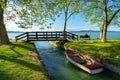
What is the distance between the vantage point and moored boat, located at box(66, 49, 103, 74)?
670 inches

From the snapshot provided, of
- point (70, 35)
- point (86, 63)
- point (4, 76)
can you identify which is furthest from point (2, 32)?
point (4, 76)

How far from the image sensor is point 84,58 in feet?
65.5

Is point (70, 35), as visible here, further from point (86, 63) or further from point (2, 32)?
point (86, 63)

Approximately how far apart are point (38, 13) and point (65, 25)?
45.7 ft

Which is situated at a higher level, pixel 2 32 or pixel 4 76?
pixel 2 32

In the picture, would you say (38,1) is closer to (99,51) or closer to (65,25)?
(99,51)

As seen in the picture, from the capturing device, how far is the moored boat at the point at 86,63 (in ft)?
55.8

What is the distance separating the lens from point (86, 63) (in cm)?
1856

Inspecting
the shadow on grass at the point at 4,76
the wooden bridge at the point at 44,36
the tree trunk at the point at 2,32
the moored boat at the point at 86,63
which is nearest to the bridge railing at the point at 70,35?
the wooden bridge at the point at 44,36

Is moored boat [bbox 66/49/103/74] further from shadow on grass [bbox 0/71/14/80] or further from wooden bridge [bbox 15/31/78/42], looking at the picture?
wooden bridge [bbox 15/31/78/42]

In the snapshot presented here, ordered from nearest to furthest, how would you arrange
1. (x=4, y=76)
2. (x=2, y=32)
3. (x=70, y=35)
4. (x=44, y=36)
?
(x=4, y=76) < (x=2, y=32) < (x=44, y=36) < (x=70, y=35)

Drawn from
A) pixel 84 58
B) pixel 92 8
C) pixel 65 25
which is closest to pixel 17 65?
pixel 84 58

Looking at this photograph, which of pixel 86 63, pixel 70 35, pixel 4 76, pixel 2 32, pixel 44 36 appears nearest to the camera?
pixel 4 76

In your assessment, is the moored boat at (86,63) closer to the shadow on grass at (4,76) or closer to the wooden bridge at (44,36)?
the shadow on grass at (4,76)
